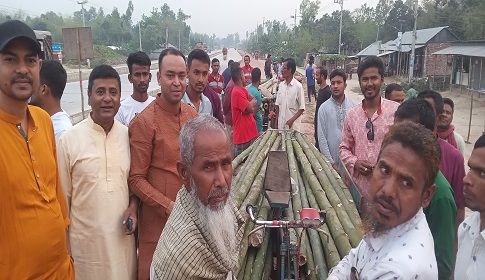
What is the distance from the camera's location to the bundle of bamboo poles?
8.98 feet

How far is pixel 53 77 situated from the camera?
119 inches

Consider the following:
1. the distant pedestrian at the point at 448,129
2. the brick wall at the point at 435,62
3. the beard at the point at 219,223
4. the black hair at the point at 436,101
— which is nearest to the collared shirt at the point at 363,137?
the black hair at the point at 436,101

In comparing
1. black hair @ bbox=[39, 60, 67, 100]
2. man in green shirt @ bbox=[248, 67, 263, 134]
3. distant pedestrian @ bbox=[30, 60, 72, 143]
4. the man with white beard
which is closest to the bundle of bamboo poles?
the man with white beard

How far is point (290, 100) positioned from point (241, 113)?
1.08 m

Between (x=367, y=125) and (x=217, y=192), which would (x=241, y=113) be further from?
(x=217, y=192)

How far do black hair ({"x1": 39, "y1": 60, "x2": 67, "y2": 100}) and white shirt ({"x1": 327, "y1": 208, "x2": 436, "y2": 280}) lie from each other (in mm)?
2566

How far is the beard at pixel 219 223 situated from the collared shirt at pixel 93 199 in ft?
3.15

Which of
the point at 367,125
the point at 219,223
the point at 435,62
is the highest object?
the point at 435,62

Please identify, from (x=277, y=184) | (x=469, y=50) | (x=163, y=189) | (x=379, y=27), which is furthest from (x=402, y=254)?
(x=379, y=27)

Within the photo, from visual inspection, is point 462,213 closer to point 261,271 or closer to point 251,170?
point 261,271

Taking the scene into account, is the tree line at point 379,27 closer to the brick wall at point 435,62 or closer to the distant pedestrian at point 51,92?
the brick wall at point 435,62

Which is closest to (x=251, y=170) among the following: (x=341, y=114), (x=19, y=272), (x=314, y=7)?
(x=341, y=114)

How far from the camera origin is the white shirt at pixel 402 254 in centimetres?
134

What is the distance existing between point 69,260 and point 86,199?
1.25ft
